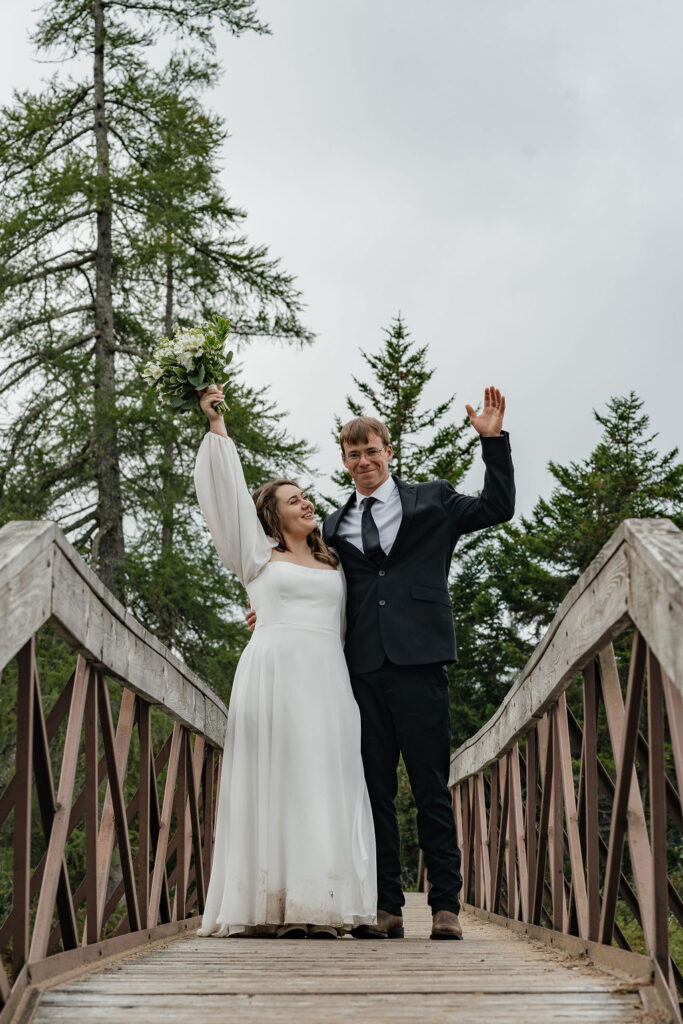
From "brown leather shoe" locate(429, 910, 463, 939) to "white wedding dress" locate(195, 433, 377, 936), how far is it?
10.3 inches

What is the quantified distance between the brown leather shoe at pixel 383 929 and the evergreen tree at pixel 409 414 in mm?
19534

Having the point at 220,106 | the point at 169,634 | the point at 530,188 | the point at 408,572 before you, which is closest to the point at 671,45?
the point at 530,188

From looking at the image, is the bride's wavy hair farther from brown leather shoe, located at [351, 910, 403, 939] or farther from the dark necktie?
brown leather shoe, located at [351, 910, 403, 939]

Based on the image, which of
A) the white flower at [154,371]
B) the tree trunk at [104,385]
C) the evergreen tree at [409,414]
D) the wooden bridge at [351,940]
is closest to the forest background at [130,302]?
the tree trunk at [104,385]

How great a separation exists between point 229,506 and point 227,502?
17 millimetres

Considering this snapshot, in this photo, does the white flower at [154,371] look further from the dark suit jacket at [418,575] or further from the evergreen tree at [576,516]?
the evergreen tree at [576,516]

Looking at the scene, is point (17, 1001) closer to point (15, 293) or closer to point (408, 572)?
point (408, 572)

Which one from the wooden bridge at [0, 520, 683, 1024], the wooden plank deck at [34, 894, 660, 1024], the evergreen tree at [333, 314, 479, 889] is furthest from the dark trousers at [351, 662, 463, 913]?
the evergreen tree at [333, 314, 479, 889]

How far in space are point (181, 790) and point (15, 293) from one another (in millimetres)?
13341

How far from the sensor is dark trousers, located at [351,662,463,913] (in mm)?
4199

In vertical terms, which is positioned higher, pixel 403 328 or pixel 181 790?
pixel 403 328

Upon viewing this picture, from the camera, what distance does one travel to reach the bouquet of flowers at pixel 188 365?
458 cm

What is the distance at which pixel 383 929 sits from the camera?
417cm

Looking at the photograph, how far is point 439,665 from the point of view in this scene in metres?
4.27
